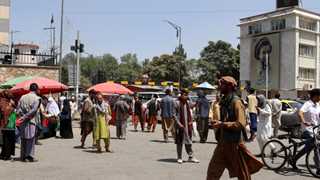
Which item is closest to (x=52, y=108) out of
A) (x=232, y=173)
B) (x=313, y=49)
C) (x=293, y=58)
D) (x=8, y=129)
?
(x=8, y=129)

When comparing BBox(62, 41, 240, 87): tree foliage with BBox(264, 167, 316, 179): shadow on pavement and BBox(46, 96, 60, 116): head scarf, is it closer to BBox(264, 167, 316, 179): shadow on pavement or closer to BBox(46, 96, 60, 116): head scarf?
BBox(46, 96, 60, 116): head scarf

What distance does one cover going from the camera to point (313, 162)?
11984mm

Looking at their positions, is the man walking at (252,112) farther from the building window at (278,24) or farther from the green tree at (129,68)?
the green tree at (129,68)

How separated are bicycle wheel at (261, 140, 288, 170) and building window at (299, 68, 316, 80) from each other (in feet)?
210

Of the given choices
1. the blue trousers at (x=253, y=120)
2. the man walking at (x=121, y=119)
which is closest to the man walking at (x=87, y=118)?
the man walking at (x=121, y=119)

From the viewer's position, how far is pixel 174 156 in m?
14.6

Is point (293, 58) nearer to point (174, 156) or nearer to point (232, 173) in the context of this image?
point (174, 156)

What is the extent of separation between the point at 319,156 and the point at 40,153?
753 cm

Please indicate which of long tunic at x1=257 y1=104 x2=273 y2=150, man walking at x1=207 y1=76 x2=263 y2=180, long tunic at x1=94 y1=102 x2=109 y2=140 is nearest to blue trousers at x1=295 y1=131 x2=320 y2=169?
long tunic at x1=257 y1=104 x2=273 y2=150

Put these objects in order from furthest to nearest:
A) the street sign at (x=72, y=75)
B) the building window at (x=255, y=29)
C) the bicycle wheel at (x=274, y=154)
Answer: the building window at (x=255, y=29) → the street sign at (x=72, y=75) → the bicycle wheel at (x=274, y=154)

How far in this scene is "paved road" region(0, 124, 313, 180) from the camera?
10766 mm

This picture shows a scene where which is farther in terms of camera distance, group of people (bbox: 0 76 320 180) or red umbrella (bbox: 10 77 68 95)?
red umbrella (bbox: 10 77 68 95)

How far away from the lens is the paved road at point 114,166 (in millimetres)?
10766

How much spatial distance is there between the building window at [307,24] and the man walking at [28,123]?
66.7m
